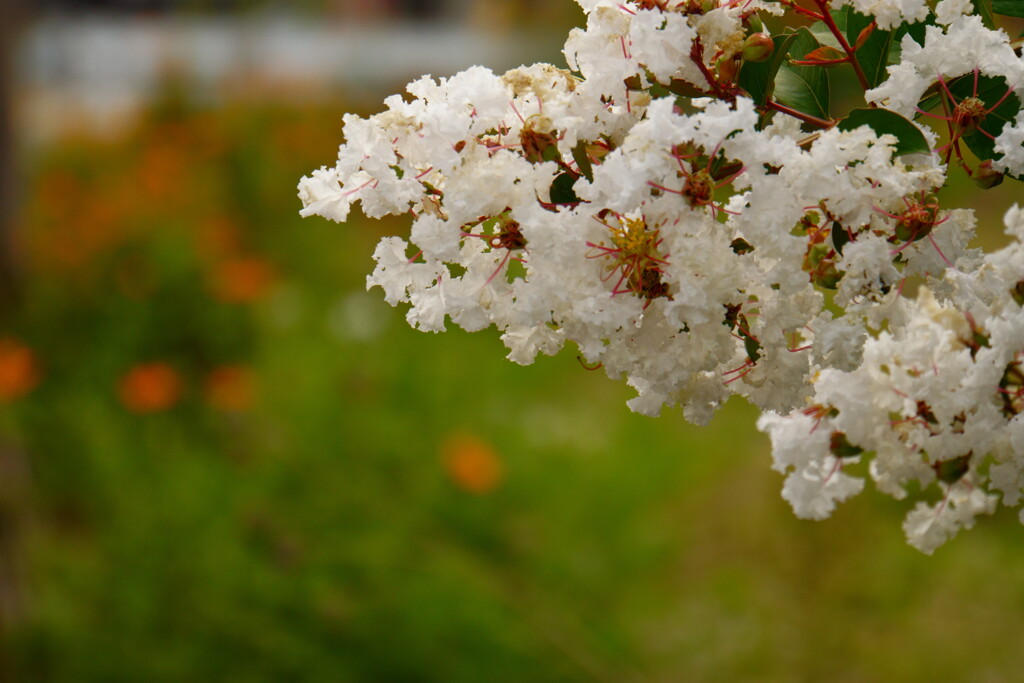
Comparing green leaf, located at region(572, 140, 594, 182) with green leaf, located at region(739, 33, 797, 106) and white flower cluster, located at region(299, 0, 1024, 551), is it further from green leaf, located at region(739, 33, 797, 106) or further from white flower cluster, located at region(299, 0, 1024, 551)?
green leaf, located at region(739, 33, 797, 106)

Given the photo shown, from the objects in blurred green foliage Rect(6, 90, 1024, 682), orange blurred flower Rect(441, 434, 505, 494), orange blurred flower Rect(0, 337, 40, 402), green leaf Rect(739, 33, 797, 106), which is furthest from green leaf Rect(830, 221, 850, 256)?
orange blurred flower Rect(0, 337, 40, 402)

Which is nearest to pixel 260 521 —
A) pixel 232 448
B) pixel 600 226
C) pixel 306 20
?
pixel 232 448

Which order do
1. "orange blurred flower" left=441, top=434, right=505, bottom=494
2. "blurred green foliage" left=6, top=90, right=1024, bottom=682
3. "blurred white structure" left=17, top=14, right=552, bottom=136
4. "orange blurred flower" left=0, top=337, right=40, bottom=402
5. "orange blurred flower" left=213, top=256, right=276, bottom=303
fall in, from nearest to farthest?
1. "blurred green foliage" left=6, top=90, right=1024, bottom=682
2. "orange blurred flower" left=441, top=434, right=505, bottom=494
3. "orange blurred flower" left=0, top=337, right=40, bottom=402
4. "orange blurred flower" left=213, top=256, right=276, bottom=303
5. "blurred white structure" left=17, top=14, right=552, bottom=136

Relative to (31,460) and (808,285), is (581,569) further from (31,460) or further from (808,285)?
(808,285)

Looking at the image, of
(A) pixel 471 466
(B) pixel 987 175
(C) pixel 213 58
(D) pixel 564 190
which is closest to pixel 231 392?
(A) pixel 471 466

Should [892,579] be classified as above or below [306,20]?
below
